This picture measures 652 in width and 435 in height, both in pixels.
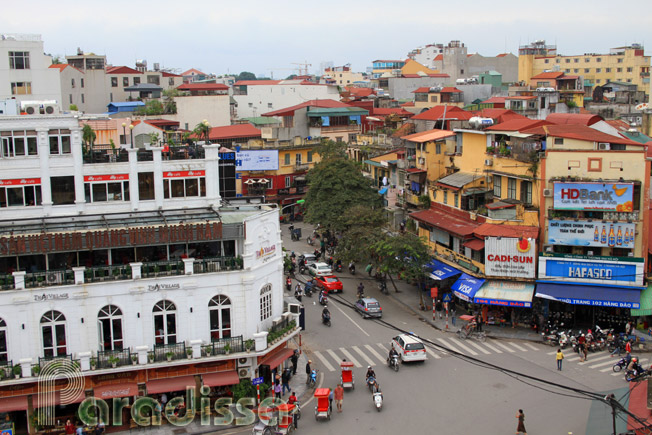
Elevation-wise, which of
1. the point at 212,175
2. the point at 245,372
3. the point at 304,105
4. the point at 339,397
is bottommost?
the point at 339,397

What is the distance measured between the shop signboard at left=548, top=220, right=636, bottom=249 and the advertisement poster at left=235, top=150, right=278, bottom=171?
119ft

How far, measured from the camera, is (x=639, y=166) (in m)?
40.3

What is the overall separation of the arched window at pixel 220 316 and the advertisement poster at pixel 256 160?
135ft

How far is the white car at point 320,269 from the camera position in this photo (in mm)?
51875

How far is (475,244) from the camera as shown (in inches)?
1721

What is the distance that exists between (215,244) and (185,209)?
3008 mm

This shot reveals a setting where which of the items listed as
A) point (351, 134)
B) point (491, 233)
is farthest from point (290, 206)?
point (491, 233)

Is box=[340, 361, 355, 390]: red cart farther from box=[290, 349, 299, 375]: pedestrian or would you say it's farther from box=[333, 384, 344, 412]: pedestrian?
box=[290, 349, 299, 375]: pedestrian

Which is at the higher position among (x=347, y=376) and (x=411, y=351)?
(x=411, y=351)

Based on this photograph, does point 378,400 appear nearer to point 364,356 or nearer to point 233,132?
point 364,356

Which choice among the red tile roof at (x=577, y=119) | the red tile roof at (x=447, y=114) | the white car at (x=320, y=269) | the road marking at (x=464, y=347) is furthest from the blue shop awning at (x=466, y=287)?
the red tile roof at (x=447, y=114)

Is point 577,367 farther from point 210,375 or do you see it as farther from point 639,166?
point 210,375

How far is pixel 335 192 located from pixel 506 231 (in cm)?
2037

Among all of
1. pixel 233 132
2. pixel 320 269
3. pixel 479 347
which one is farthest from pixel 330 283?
pixel 233 132
